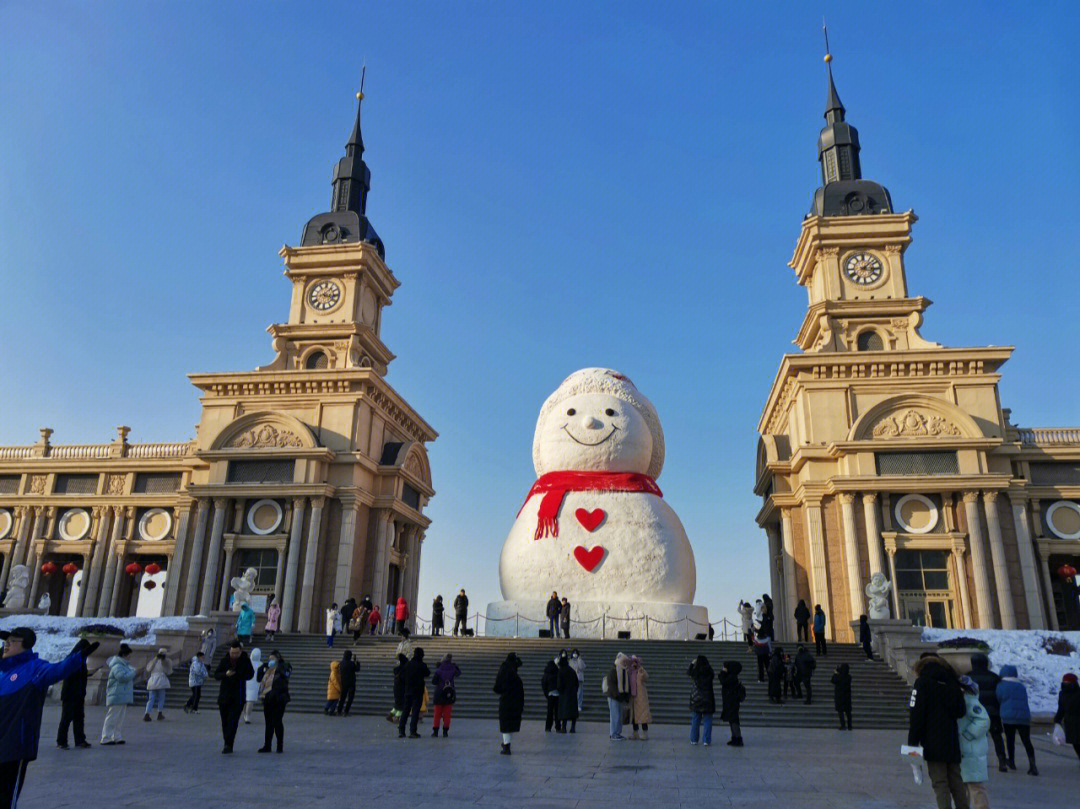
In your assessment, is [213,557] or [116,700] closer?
[116,700]

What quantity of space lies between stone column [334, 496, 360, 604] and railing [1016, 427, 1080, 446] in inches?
1027

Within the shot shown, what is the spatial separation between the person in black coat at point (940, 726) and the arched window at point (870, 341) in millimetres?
30656

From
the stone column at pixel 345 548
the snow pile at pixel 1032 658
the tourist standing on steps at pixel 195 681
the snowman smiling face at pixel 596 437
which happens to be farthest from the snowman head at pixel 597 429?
the tourist standing on steps at pixel 195 681

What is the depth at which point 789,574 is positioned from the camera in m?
31.9

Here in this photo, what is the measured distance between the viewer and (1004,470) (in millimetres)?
31094

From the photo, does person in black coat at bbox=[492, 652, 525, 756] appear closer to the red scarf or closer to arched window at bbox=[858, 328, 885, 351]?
the red scarf

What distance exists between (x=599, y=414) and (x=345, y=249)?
61.8 feet

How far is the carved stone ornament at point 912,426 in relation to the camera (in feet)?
100

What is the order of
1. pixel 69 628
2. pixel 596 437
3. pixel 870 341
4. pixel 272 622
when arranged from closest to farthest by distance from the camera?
pixel 272 622 < pixel 596 437 < pixel 69 628 < pixel 870 341

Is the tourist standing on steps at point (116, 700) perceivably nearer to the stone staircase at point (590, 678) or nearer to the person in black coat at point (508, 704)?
the person in black coat at point (508, 704)

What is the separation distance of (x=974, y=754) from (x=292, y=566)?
28.2 meters

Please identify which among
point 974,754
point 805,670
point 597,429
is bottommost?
point 974,754

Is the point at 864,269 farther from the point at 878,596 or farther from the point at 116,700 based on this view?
the point at 116,700

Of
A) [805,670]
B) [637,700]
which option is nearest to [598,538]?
[805,670]
